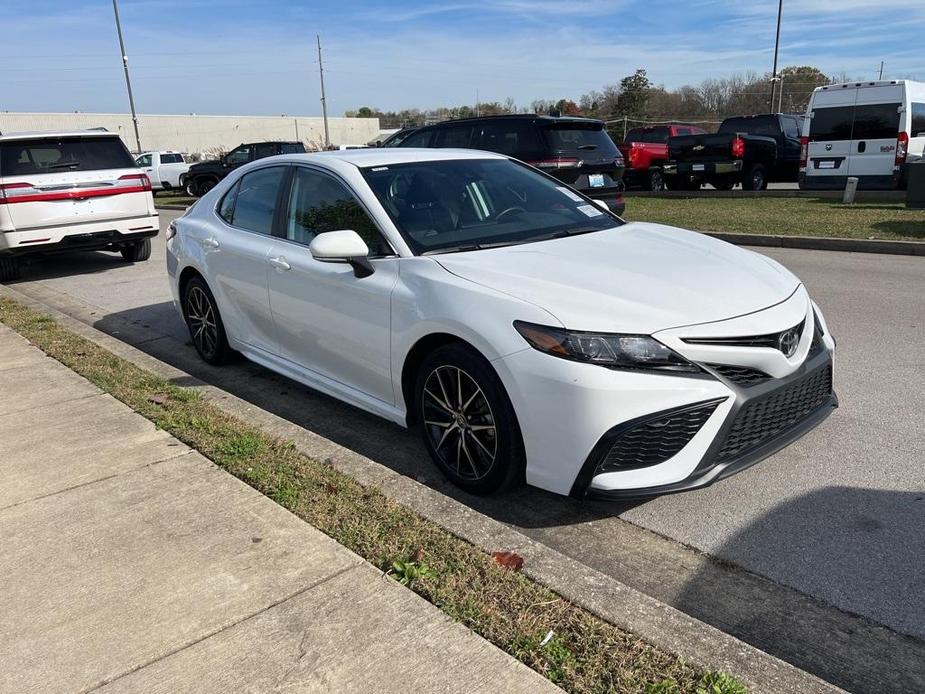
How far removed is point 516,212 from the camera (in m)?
4.48

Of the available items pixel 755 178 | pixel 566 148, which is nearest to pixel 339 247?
pixel 566 148

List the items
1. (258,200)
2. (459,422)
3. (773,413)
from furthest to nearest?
(258,200)
(459,422)
(773,413)

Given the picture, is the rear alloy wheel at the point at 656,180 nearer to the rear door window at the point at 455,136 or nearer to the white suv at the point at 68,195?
the rear door window at the point at 455,136

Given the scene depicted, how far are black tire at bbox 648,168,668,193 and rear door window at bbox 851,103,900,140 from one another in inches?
188

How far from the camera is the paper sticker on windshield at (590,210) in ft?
15.5

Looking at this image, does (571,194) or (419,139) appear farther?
(419,139)

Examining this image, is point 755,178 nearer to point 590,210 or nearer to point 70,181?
point 70,181

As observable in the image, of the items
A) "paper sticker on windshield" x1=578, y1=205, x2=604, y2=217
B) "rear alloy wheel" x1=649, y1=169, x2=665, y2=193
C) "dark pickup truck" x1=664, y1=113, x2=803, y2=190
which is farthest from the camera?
"rear alloy wheel" x1=649, y1=169, x2=665, y2=193

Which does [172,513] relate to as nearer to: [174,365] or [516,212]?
[516,212]

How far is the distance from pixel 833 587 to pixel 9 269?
10957mm

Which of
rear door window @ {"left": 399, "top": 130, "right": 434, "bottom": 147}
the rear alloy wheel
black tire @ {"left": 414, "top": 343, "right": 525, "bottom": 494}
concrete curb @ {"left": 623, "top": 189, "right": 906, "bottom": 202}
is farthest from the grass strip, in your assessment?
the rear alloy wheel

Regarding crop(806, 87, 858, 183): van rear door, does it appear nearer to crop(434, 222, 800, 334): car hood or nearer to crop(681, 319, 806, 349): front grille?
crop(434, 222, 800, 334): car hood

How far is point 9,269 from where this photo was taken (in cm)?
1060

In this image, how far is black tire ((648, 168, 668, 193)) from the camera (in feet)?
63.9
